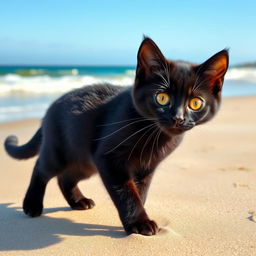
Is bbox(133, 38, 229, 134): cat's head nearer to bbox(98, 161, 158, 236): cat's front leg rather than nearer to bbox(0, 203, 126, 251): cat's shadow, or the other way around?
bbox(98, 161, 158, 236): cat's front leg

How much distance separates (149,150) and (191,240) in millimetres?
536

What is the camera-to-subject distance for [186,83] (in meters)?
1.90

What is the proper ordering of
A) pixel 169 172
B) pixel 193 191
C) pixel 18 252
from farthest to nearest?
pixel 169 172 → pixel 193 191 → pixel 18 252

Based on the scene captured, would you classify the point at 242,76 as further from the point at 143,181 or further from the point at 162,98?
the point at 162,98

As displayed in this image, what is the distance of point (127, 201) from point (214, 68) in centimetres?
83

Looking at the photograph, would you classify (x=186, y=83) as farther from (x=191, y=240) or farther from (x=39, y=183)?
(x=39, y=183)

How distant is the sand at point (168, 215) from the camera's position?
175 cm

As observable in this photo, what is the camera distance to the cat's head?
1891 millimetres

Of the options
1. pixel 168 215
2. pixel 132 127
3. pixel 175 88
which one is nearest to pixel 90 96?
pixel 132 127

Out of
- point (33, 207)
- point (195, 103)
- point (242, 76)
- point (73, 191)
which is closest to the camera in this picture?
point (195, 103)

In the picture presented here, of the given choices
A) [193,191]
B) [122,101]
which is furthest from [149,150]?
[193,191]

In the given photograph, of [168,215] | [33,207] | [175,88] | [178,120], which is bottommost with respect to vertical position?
[33,207]

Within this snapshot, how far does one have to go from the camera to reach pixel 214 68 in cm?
200

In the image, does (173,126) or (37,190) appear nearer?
(173,126)
